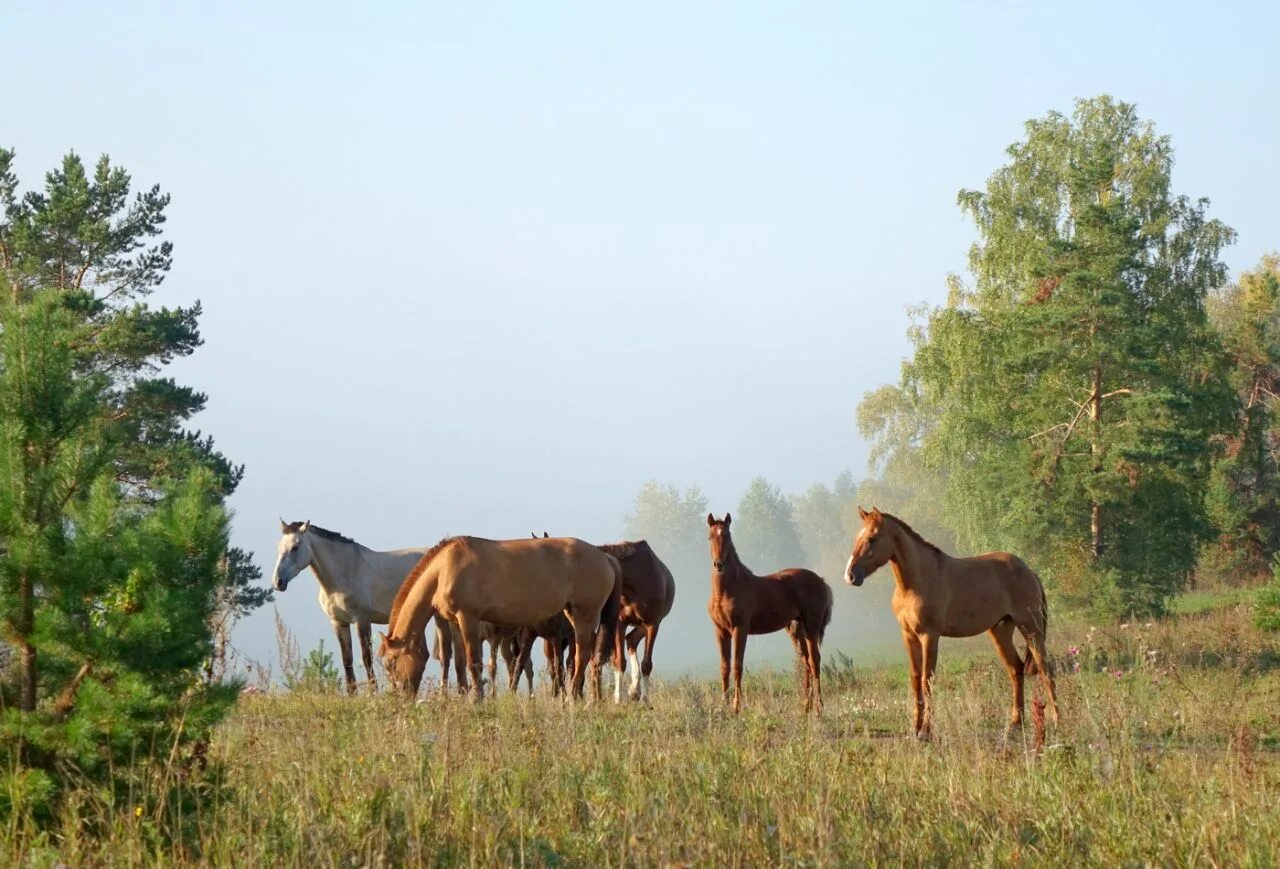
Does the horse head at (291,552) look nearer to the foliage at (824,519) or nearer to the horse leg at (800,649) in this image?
the horse leg at (800,649)

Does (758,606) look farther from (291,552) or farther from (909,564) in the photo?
(291,552)

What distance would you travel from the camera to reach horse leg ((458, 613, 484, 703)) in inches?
558

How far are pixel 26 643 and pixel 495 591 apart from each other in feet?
30.7

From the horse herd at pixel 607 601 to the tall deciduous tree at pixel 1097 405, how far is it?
1458 centimetres

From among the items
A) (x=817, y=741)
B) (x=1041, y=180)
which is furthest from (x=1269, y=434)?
(x=817, y=741)

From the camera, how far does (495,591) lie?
15.6 metres

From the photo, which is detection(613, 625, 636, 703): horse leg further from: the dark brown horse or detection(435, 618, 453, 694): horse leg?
detection(435, 618, 453, 694): horse leg

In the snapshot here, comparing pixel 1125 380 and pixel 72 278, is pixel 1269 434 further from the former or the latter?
pixel 72 278

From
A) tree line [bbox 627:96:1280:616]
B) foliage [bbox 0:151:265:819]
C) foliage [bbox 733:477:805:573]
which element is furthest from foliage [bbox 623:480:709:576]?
foliage [bbox 0:151:265:819]

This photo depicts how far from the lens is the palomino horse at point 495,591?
48.9 feet

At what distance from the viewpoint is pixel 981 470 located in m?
33.8

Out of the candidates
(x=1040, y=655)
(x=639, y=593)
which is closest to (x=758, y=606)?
(x=639, y=593)

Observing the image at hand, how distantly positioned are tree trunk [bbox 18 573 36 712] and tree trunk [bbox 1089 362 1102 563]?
2684 centimetres

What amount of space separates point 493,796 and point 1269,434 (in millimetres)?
44710
